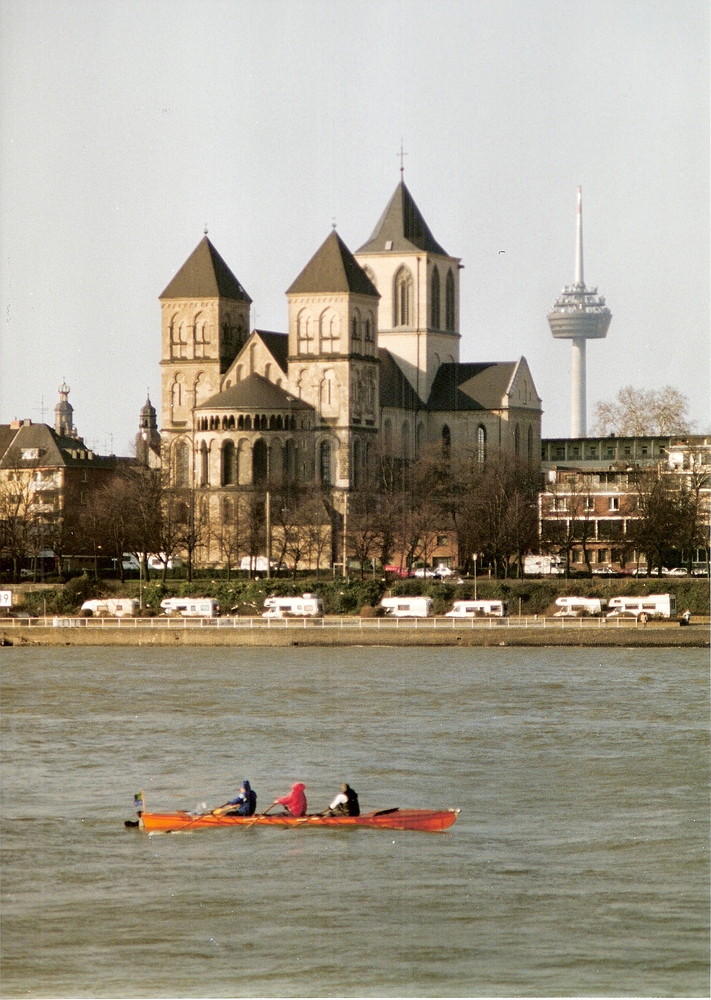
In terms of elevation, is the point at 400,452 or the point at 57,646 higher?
the point at 400,452

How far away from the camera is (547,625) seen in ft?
275

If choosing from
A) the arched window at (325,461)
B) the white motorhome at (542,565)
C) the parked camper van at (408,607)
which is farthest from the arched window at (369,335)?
the parked camper van at (408,607)

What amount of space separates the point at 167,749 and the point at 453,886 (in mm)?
17537

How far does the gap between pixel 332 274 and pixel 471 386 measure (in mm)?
14909

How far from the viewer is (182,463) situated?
122375mm

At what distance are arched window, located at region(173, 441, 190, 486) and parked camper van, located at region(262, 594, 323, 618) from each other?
29.5 meters

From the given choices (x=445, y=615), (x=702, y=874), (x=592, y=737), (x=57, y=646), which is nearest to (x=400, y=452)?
(x=445, y=615)

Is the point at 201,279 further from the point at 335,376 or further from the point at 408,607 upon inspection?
the point at 408,607

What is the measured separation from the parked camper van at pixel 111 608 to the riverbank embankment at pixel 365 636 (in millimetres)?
5979

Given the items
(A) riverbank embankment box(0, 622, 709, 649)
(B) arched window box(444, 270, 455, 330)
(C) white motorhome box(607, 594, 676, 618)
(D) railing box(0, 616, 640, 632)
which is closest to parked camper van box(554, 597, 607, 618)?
(C) white motorhome box(607, 594, 676, 618)

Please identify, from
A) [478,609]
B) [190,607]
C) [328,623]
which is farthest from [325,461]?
[328,623]

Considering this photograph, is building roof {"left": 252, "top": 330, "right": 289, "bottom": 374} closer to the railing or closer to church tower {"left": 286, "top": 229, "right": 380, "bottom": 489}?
church tower {"left": 286, "top": 229, "right": 380, "bottom": 489}

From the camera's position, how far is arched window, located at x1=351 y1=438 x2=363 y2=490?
11906cm

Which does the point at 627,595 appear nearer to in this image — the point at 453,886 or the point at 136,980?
the point at 453,886
